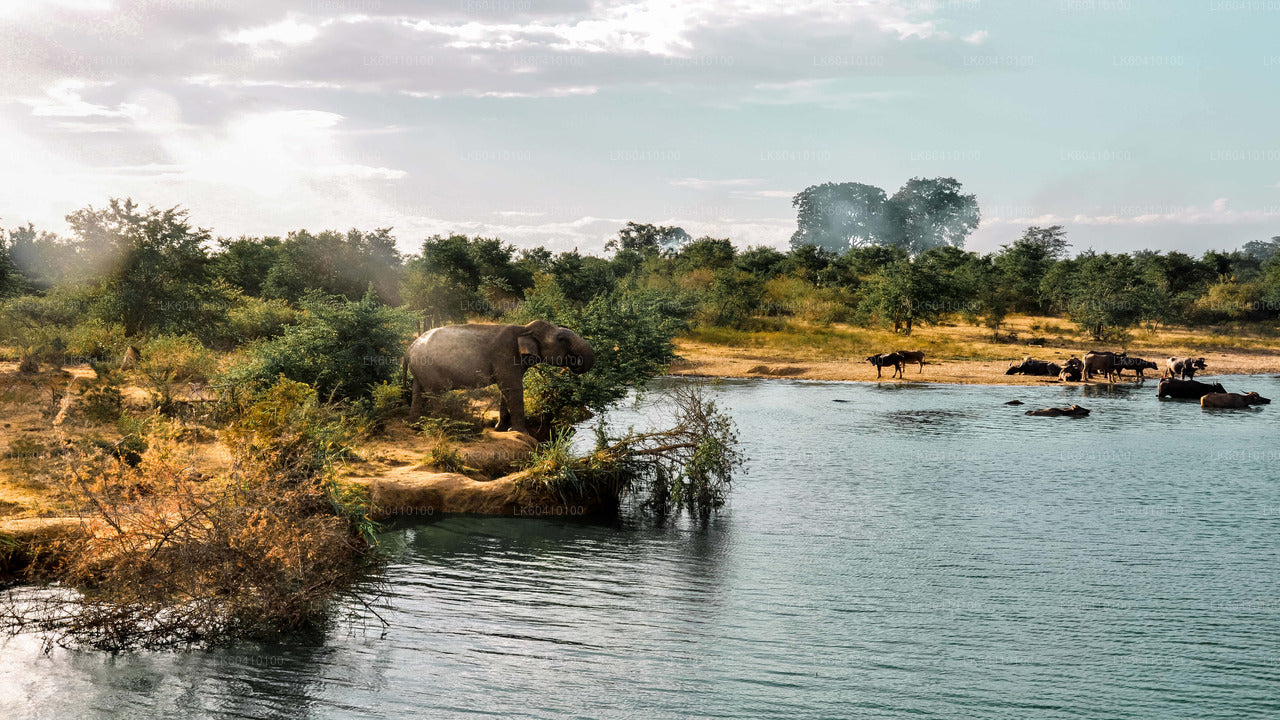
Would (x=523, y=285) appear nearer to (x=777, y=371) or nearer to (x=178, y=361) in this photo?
(x=777, y=371)

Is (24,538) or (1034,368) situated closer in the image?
(24,538)

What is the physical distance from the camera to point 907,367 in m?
50.7

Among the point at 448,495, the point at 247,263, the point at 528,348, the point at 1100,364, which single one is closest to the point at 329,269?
the point at 247,263

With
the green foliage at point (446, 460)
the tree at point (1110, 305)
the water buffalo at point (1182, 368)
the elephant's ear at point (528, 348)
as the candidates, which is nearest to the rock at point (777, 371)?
the water buffalo at point (1182, 368)

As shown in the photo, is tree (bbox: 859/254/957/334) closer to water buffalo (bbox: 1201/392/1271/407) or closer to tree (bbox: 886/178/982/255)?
water buffalo (bbox: 1201/392/1271/407)

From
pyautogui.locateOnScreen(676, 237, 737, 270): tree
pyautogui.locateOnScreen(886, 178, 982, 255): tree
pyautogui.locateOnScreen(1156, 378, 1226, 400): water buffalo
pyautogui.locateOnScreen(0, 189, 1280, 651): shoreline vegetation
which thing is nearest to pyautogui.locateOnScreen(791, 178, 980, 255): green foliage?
pyautogui.locateOnScreen(886, 178, 982, 255): tree

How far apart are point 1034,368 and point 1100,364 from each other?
297 cm

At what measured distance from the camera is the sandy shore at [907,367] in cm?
4703

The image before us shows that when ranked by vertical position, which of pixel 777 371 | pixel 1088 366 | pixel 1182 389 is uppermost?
pixel 1088 366

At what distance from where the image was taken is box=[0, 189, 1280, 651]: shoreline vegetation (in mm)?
11359

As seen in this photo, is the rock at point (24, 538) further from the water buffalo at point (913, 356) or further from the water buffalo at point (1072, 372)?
the water buffalo at point (1072, 372)

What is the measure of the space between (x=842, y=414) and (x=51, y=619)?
27727mm

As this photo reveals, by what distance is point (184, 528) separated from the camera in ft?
36.0

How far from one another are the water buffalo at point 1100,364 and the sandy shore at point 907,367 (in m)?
1.37
